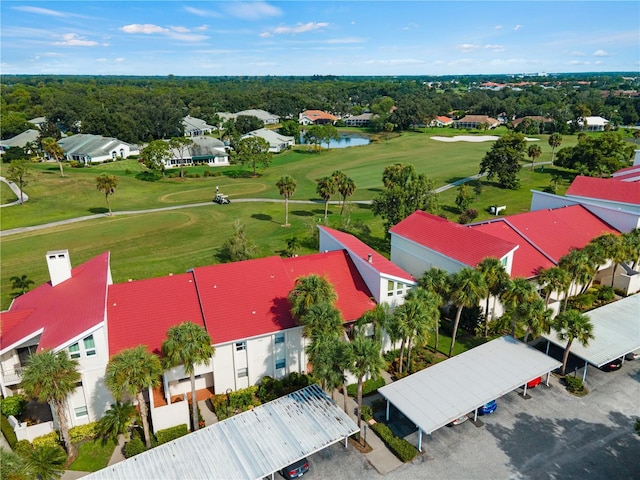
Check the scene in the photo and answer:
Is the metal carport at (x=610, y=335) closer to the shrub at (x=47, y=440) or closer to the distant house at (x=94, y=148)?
the shrub at (x=47, y=440)

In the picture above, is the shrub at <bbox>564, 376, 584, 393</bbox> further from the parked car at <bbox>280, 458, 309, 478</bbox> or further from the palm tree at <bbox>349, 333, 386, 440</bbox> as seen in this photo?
the parked car at <bbox>280, 458, 309, 478</bbox>

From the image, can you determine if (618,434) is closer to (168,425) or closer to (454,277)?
(454,277)

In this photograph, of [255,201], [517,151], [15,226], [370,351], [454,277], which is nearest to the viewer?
[370,351]

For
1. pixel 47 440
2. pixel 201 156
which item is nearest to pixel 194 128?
pixel 201 156

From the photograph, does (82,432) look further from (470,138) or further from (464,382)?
(470,138)

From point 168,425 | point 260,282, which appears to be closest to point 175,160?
point 260,282

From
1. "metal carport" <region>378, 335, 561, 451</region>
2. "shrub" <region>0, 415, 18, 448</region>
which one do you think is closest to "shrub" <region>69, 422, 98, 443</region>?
"shrub" <region>0, 415, 18, 448</region>
